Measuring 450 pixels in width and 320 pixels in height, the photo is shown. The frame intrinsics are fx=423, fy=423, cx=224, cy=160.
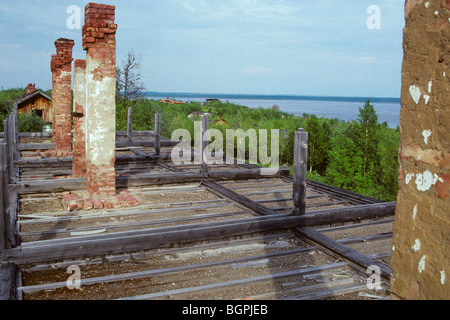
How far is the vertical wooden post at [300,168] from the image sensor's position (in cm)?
558

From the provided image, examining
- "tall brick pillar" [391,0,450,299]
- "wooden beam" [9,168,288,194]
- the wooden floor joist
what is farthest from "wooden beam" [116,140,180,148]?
"tall brick pillar" [391,0,450,299]

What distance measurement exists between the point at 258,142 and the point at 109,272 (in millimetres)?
35375

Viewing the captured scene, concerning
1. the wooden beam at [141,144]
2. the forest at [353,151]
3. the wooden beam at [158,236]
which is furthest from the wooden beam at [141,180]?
the forest at [353,151]

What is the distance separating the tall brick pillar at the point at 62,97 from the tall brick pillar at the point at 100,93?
5.19 metres

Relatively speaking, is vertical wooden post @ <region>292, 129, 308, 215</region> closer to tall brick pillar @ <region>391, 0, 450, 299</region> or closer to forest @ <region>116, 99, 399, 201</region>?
tall brick pillar @ <region>391, 0, 450, 299</region>

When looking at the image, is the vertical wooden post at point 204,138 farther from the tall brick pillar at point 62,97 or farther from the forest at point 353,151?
the forest at point 353,151

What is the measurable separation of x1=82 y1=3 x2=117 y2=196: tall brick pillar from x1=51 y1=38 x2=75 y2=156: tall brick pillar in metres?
5.19

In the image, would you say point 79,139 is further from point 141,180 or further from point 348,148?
point 348,148

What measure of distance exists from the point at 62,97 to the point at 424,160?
11.6 metres

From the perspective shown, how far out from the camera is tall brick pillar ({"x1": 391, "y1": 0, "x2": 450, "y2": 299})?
4.80 feet

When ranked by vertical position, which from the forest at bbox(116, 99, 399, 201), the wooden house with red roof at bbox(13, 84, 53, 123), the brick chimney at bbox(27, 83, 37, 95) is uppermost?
the brick chimney at bbox(27, 83, 37, 95)

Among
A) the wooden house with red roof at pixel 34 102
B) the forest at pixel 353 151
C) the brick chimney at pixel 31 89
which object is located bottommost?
the forest at pixel 353 151

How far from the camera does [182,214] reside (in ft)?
20.9
